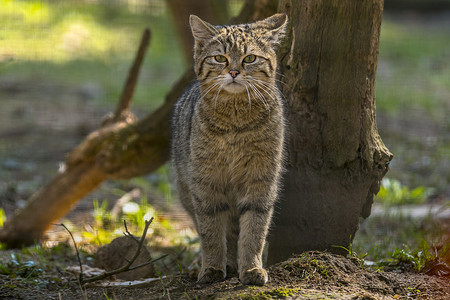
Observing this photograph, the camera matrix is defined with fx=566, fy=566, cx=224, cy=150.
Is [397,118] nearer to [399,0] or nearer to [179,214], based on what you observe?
[179,214]

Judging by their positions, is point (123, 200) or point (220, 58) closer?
point (220, 58)

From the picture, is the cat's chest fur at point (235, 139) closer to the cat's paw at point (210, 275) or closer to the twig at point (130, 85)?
the cat's paw at point (210, 275)

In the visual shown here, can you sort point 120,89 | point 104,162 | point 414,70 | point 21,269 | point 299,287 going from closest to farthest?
point 299,287
point 21,269
point 104,162
point 120,89
point 414,70

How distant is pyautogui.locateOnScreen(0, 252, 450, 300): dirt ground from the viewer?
8.25ft

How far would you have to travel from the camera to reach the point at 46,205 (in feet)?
15.6

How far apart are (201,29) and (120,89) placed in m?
5.30

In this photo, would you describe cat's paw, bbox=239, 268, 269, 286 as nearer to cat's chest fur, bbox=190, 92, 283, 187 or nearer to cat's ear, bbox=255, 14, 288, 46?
cat's chest fur, bbox=190, 92, 283, 187

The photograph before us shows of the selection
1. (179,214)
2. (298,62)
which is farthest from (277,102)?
(179,214)

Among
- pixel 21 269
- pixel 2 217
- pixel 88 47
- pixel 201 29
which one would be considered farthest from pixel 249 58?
pixel 88 47

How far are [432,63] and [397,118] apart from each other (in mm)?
1926

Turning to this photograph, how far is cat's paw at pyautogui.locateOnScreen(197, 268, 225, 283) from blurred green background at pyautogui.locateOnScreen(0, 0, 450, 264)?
122cm

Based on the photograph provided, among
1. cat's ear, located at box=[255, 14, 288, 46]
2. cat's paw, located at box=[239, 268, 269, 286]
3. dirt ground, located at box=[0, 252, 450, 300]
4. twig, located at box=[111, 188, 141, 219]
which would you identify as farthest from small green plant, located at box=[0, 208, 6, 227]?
cat's ear, located at box=[255, 14, 288, 46]

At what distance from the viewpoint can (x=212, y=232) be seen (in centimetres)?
305

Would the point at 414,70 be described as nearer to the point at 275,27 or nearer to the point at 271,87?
the point at 275,27
